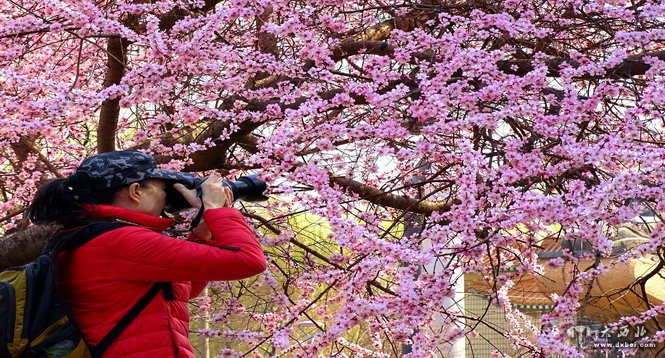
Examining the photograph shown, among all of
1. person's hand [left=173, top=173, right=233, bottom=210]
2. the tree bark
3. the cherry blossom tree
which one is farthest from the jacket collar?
the tree bark

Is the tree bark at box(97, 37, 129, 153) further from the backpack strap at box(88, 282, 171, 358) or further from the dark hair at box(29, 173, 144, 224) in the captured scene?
the backpack strap at box(88, 282, 171, 358)

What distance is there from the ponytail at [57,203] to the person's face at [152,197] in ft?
0.50

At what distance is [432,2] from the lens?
450cm

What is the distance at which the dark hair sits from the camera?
7.72 feet

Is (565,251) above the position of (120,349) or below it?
below

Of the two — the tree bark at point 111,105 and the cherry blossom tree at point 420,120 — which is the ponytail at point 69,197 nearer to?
the cherry blossom tree at point 420,120

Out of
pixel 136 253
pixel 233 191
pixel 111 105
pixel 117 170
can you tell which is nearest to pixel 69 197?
pixel 117 170

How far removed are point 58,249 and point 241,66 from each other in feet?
5.47

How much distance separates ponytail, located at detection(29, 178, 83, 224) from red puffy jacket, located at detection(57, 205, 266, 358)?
38 millimetres

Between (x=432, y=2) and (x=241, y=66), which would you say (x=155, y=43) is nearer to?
(x=241, y=66)

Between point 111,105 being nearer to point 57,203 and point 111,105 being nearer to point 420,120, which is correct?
point 420,120

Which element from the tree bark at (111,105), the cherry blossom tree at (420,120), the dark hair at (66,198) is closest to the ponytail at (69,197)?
the dark hair at (66,198)

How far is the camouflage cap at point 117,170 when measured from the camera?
2.37 metres

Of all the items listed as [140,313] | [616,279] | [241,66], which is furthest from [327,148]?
[616,279]
